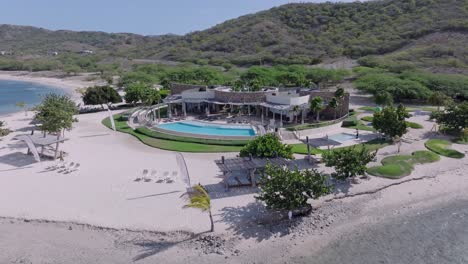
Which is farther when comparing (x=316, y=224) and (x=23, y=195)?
(x=23, y=195)

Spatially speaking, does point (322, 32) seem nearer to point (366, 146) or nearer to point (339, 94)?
point (339, 94)

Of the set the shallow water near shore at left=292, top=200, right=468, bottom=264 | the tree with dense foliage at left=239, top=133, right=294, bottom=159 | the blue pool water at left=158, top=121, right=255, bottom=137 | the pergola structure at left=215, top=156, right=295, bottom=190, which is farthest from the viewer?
the blue pool water at left=158, top=121, right=255, bottom=137

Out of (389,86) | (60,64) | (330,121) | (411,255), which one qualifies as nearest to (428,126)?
(330,121)

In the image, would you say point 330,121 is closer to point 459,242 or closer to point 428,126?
point 428,126

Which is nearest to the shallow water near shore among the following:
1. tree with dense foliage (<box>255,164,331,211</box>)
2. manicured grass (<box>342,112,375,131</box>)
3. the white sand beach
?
the white sand beach

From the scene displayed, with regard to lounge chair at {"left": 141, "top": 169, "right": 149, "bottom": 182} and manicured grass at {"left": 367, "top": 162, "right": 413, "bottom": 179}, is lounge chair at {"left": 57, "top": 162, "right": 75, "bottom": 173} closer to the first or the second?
lounge chair at {"left": 141, "top": 169, "right": 149, "bottom": 182}

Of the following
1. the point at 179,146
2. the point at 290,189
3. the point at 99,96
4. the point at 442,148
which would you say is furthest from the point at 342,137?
the point at 99,96
